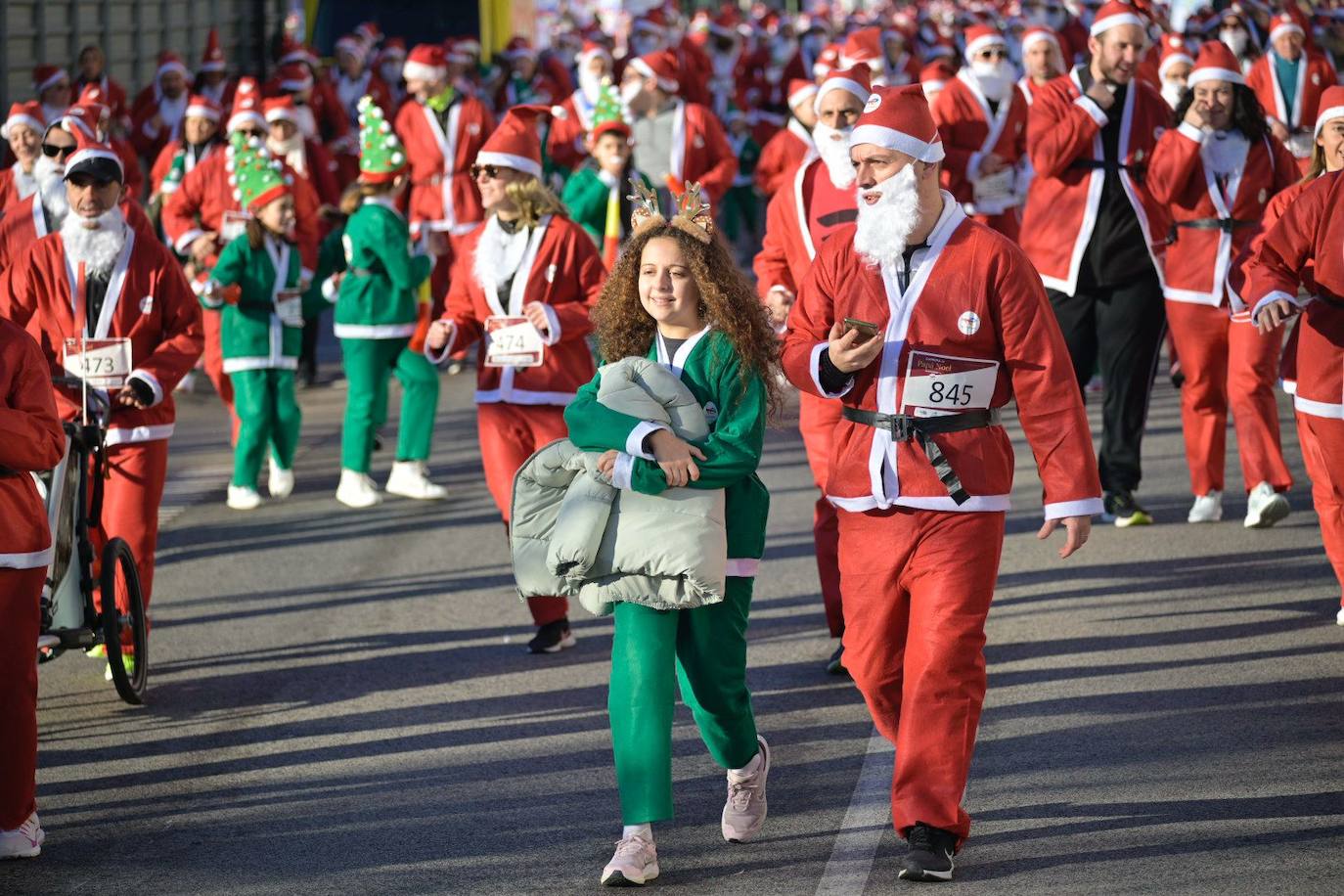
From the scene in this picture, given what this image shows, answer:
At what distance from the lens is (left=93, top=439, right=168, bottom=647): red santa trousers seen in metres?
7.64

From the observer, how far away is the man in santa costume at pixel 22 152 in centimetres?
1117

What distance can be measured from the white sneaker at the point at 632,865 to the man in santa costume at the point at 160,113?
1501 cm

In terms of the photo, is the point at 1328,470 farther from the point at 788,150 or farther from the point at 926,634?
the point at 788,150

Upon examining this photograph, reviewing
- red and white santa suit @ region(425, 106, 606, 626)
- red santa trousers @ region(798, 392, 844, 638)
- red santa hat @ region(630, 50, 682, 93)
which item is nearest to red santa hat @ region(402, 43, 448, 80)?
red santa hat @ region(630, 50, 682, 93)

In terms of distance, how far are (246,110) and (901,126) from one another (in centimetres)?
806

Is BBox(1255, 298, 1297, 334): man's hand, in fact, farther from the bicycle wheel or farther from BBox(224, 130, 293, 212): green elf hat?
BBox(224, 130, 293, 212): green elf hat

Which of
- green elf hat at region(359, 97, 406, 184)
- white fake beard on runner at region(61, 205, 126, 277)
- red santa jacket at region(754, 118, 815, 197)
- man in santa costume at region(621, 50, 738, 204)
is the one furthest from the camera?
man in santa costume at region(621, 50, 738, 204)

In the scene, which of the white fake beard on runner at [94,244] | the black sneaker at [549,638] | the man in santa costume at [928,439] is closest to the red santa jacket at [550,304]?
the black sneaker at [549,638]

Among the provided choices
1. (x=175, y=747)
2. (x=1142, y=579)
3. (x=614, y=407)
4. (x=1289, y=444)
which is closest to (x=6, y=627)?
(x=175, y=747)

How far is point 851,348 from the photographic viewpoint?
534 centimetres

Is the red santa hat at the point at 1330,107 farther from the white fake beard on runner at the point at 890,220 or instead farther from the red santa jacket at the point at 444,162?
the red santa jacket at the point at 444,162

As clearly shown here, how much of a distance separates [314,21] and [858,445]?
22010 mm

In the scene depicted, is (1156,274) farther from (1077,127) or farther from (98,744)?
(98,744)

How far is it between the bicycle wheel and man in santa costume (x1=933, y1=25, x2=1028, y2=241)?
6351 millimetres
